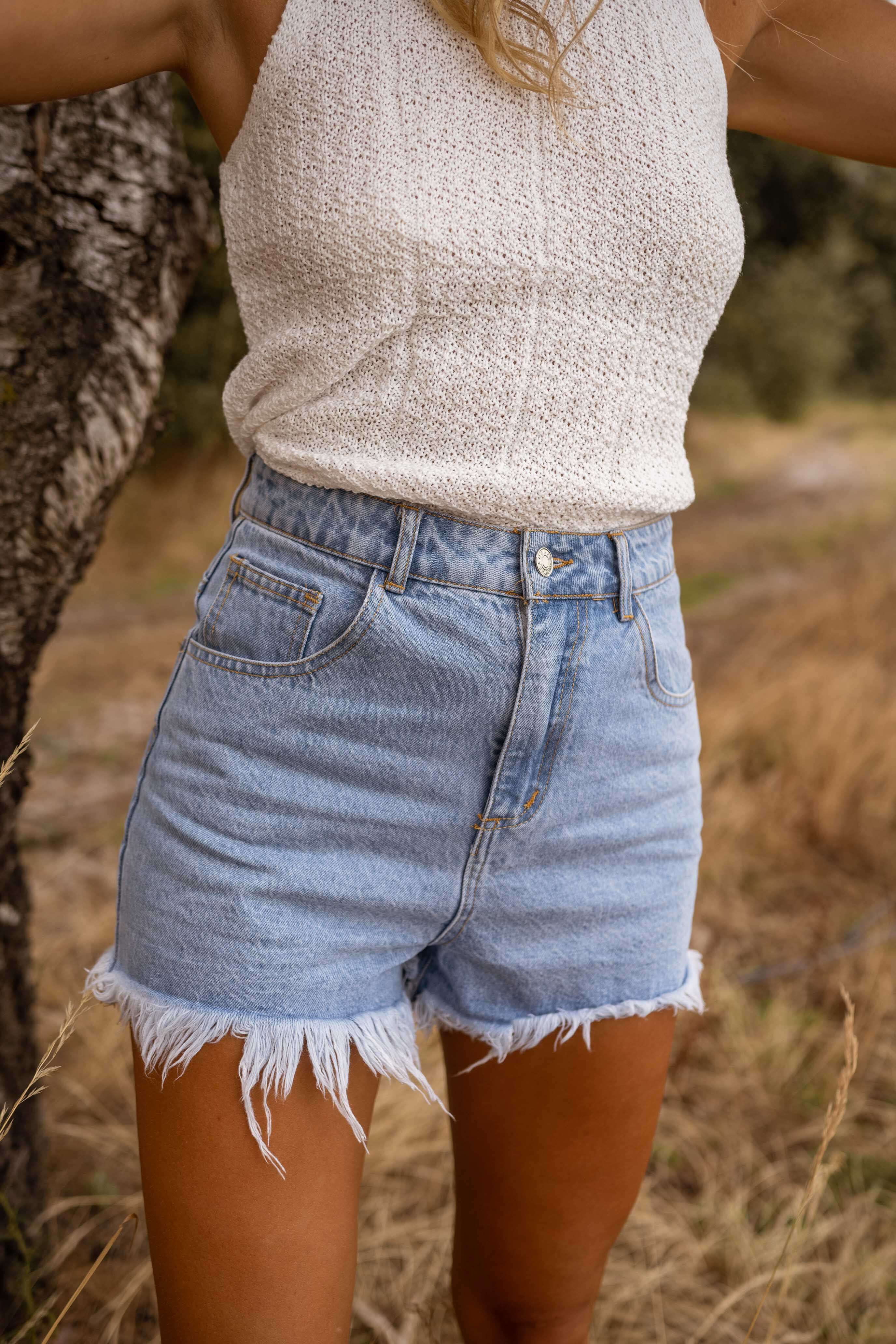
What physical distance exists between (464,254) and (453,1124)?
0.91 m

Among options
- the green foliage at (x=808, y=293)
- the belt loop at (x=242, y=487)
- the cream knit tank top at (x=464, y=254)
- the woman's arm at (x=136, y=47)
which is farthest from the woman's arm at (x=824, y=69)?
the green foliage at (x=808, y=293)

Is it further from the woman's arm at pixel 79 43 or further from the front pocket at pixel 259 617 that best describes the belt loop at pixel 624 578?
the woman's arm at pixel 79 43

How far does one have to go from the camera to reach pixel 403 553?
2.91ft

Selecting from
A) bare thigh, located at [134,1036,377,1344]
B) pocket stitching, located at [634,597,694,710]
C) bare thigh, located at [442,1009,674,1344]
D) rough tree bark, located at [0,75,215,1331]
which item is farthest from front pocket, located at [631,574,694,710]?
rough tree bark, located at [0,75,215,1331]

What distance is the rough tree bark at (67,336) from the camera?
1289 mm

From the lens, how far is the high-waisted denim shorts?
89 centimetres

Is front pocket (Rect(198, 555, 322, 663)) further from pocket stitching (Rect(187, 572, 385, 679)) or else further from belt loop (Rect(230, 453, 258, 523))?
belt loop (Rect(230, 453, 258, 523))

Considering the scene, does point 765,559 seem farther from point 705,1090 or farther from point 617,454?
point 617,454

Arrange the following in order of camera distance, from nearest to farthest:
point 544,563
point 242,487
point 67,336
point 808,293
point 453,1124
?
1. point 544,563
2. point 242,487
3. point 453,1124
4. point 67,336
5. point 808,293

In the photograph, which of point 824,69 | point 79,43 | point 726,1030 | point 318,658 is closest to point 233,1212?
point 318,658

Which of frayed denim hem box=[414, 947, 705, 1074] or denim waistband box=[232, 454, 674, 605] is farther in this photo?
frayed denim hem box=[414, 947, 705, 1074]

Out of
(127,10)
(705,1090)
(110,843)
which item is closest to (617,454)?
(127,10)

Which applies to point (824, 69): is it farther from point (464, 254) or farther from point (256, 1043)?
point (256, 1043)

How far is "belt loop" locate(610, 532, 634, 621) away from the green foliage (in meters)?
7.43
